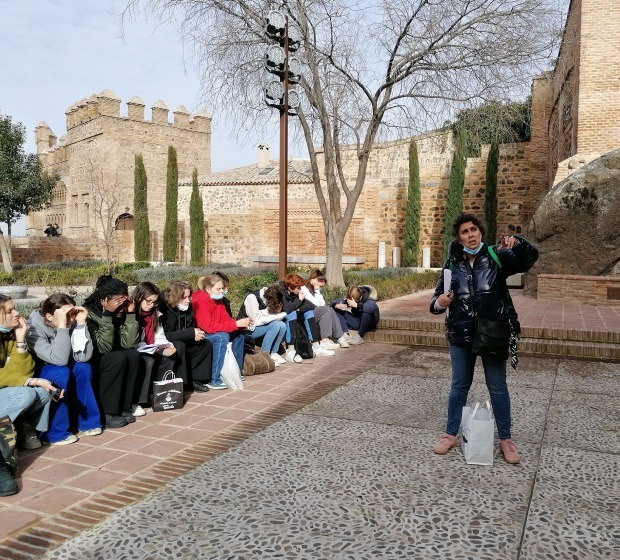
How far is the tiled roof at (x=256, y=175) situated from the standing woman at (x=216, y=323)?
18713mm

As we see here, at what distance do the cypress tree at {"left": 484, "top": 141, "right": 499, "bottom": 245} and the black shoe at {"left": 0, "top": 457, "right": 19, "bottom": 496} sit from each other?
751 inches

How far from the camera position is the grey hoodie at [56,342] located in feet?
13.1

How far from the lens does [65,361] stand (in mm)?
4004

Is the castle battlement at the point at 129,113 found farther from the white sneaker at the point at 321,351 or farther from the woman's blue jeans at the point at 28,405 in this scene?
the woman's blue jeans at the point at 28,405

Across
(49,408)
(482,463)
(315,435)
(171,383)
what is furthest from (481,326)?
(49,408)

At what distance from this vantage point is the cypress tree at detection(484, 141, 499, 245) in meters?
20.5

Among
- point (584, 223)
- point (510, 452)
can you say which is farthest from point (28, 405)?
point (584, 223)

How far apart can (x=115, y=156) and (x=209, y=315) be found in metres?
32.7

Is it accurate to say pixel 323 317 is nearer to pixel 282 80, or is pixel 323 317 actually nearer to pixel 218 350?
pixel 218 350

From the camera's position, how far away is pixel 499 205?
21.6 m

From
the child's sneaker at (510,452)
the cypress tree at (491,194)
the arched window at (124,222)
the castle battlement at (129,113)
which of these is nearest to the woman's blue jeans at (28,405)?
the child's sneaker at (510,452)

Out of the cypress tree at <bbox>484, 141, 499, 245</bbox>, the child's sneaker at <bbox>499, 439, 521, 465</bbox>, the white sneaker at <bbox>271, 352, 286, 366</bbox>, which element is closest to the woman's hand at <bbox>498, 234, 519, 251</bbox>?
the child's sneaker at <bbox>499, 439, 521, 465</bbox>

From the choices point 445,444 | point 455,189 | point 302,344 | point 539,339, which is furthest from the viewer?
point 455,189

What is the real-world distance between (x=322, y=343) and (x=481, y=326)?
4329mm
